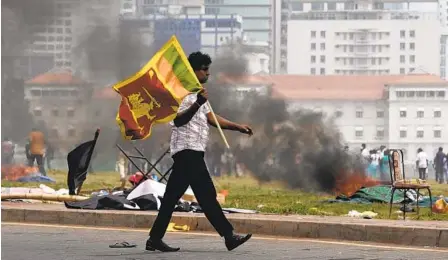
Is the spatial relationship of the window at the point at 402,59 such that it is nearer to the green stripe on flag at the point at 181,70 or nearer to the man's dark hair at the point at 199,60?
the green stripe on flag at the point at 181,70

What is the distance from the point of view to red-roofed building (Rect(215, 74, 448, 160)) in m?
44.1

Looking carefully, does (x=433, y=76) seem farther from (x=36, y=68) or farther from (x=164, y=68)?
(x=164, y=68)

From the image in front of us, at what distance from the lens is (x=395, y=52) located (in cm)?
4606

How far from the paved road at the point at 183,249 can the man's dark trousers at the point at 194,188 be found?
0.21 m

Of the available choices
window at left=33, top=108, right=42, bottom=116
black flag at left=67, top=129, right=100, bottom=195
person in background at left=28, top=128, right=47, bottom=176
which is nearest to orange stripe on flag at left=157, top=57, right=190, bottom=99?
black flag at left=67, top=129, right=100, bottom=195

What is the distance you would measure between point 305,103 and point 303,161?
28.5 feet

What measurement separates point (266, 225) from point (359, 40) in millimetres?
35089

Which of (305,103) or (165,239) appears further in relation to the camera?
(305,103)

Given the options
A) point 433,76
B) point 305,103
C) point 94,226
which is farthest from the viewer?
point 433,76

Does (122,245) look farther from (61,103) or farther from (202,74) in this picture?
(61,103)

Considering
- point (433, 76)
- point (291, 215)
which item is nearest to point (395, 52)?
point (433, 76)

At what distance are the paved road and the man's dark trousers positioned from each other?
0.21 meters

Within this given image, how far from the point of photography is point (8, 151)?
3706 cm

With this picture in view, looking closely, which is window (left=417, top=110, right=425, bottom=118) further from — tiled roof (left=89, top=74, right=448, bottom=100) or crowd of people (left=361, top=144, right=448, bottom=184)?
crowd of people (left=361, top=144, right=448, bottom=184)
